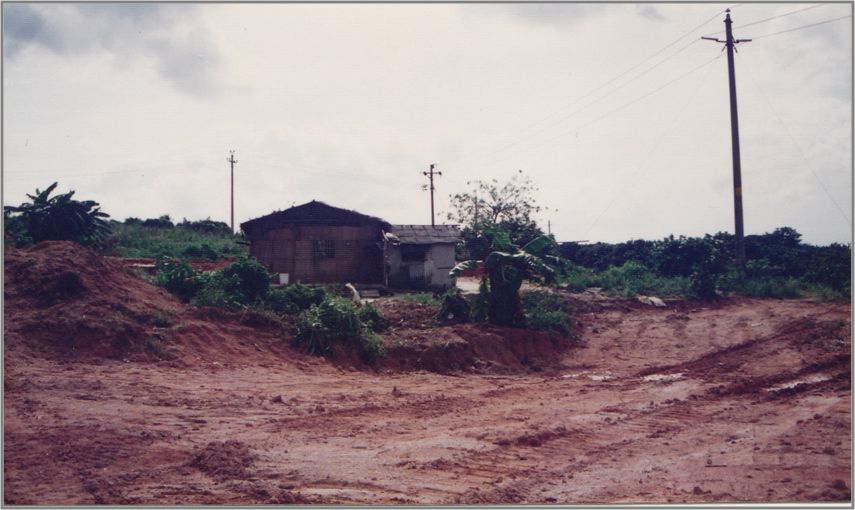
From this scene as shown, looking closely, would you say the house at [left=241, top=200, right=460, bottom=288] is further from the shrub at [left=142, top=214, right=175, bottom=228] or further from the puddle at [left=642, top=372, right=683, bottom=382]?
the shrub at [left=142, top=214, right=175, bottom=228]

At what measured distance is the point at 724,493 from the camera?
612 centimetres

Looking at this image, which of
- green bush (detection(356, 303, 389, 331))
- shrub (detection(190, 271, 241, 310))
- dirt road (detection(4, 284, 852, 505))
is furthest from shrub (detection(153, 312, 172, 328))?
green bush (detection(356, 303, 389, 331))

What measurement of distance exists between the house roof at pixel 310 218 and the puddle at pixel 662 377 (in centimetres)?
1544

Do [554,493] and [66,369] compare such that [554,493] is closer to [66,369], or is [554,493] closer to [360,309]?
[66,369]

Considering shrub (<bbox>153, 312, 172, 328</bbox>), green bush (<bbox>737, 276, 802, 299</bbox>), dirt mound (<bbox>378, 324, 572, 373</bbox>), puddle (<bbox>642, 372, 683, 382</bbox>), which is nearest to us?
puddle (<bbox>642, 372, 683, 382</bbox>)

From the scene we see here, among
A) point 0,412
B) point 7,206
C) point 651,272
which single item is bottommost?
point 0,412

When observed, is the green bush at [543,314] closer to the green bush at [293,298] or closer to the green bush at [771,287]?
the green bush at [293,298]

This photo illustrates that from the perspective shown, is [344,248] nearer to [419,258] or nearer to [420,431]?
[419,258]

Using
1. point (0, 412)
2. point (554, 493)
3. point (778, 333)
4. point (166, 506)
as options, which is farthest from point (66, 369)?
point (778, 333)

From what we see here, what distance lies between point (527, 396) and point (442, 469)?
4.53 meters

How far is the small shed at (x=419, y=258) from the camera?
85.3ft

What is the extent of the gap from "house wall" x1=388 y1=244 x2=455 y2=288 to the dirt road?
1232 cm

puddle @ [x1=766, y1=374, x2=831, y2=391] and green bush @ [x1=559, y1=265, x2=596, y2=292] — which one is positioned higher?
green bush @ [x1=559, y1=265, x2=596, y2=292]

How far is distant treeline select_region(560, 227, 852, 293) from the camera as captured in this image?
2331cm
